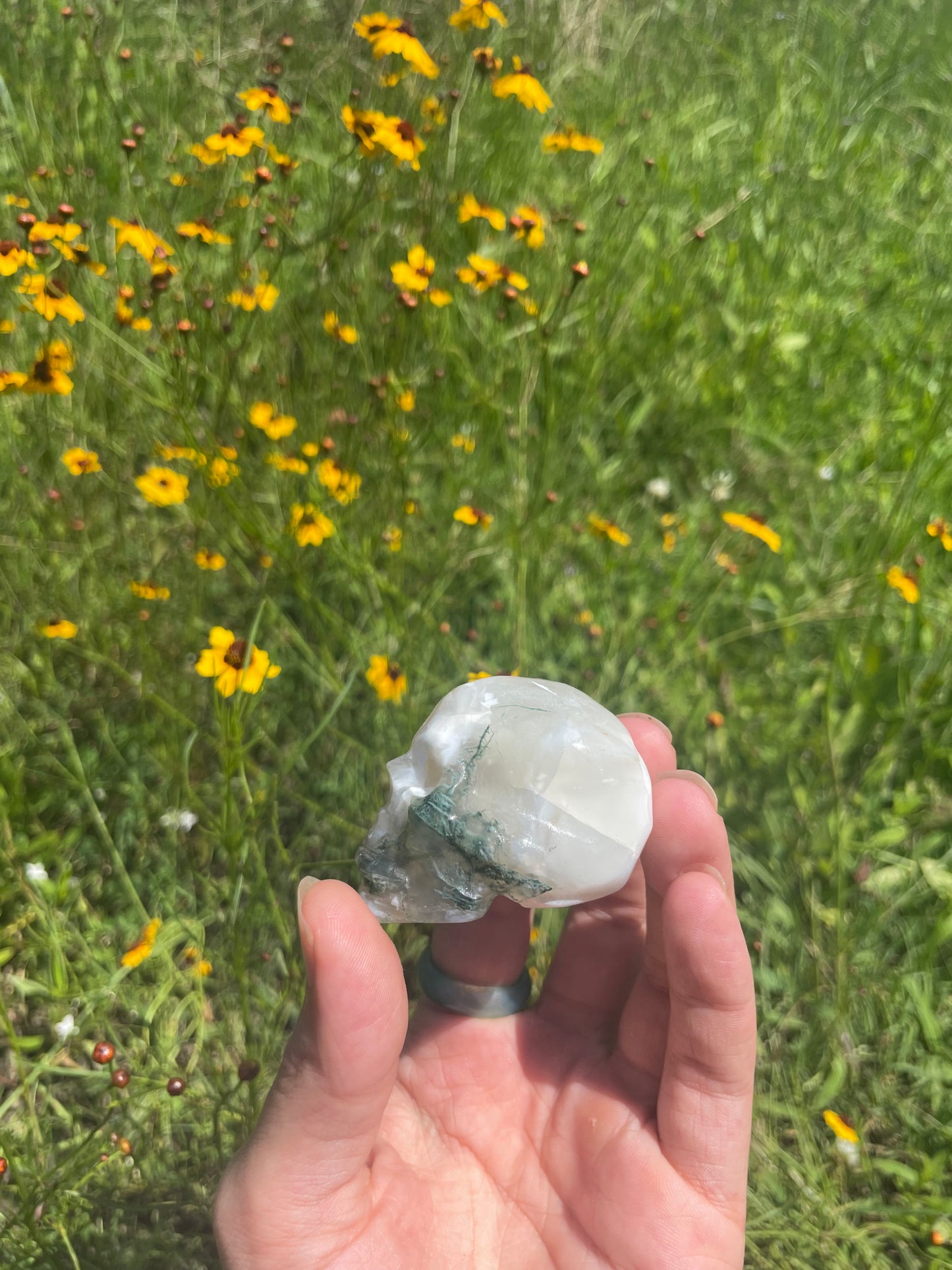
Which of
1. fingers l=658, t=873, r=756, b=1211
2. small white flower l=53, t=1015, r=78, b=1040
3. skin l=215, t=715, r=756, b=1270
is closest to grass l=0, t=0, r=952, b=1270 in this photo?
small white flower l=53, t=1015, r=78, b=1040

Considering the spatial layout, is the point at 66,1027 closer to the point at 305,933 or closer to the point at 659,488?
the point at 305,933

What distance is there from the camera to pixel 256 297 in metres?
1.47

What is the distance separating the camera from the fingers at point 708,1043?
0.83 meters

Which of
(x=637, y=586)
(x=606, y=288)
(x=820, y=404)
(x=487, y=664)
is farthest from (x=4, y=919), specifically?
(x=820, y=404)

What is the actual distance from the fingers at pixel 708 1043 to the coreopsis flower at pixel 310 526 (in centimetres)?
77

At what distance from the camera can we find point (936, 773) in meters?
1.51

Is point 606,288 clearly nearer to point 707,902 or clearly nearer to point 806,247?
point 806,247

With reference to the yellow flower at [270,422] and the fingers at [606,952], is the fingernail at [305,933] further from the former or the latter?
the yellow flower at [270,422]

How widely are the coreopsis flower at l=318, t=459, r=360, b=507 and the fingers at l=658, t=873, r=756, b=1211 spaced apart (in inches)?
33.9

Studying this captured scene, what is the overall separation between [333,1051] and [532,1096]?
0.38m

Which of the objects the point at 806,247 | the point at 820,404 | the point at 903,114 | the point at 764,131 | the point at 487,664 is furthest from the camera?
the point at 903,114

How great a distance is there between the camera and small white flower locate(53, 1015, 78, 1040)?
112cm

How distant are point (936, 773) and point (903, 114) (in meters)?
2.62

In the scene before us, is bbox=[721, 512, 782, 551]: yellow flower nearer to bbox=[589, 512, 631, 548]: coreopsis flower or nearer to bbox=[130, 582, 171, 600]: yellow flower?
bbox=[589, 512, 631, 548]: coreopsis flower
